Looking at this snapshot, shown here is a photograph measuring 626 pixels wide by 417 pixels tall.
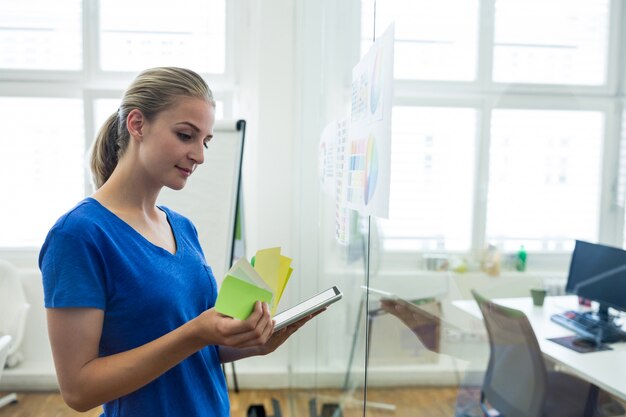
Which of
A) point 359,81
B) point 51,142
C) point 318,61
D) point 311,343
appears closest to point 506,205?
point 359,81

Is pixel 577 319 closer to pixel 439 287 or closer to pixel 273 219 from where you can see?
pixel 439 287

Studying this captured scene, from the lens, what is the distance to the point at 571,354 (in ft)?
1.75

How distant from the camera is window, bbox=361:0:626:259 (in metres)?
0.48

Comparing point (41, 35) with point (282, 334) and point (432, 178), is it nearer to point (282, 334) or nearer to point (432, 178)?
point (282, 334)

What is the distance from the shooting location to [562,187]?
0.52m

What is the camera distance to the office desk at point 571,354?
46cm

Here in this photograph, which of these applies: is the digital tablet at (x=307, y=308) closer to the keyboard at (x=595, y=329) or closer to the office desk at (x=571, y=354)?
the office desk at (x=571, y=354)

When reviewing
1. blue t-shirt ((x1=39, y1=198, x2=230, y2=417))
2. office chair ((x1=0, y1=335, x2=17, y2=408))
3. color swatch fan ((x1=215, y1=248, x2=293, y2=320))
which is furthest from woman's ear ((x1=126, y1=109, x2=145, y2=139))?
office chair ((x1=0, y1=335, x2=17, y2=408))

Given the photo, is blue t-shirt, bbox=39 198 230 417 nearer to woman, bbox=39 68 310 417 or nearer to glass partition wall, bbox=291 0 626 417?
woman, bbox=39 68 310 417

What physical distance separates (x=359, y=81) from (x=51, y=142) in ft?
9.07

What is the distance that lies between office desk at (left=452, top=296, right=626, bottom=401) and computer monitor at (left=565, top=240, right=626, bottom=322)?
0.09 feet

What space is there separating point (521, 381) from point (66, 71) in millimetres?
3402

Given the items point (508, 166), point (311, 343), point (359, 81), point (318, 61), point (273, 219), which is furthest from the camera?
point (273, 219)

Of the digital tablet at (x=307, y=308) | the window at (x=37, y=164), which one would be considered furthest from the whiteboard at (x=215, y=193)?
the digital tablet at (x=307, y=308)
